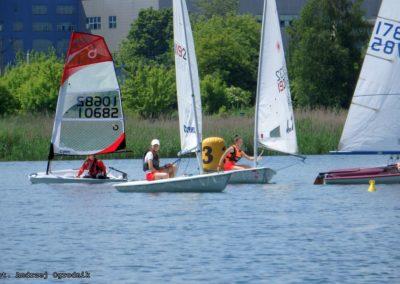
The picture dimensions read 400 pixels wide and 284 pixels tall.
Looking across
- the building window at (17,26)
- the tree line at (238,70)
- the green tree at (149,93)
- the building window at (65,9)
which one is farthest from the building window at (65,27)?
the green tree at (149,93)

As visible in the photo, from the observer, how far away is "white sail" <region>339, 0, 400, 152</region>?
42219 millimetres

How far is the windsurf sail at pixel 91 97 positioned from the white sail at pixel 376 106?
31.7ft

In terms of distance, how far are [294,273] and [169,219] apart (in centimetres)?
1017

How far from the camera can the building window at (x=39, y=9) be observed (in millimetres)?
154000

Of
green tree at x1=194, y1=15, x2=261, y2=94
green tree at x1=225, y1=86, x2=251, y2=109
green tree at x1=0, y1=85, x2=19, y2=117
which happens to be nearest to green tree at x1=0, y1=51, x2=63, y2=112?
green tree at x1=0, y1=85, x2=19, y2=117

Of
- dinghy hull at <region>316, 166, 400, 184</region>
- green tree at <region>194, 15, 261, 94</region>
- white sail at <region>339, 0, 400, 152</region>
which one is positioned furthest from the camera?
green tree at <region>194, 15, 261, 94</region>

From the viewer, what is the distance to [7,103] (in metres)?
85.1

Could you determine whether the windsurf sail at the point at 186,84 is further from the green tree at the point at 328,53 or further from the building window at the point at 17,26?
the building window at the point at 17,26

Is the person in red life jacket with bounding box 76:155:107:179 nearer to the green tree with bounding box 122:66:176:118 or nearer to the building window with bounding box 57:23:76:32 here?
the green tree with bounding box 122:66:176:118

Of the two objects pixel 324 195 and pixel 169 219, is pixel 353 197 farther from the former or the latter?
pixel 169 219

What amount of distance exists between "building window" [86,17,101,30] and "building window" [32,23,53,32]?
6.06 metres

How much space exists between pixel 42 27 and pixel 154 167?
114 metres

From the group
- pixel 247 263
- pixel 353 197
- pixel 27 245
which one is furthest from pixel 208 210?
pixel 247 263

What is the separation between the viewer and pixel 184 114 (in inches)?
1700
